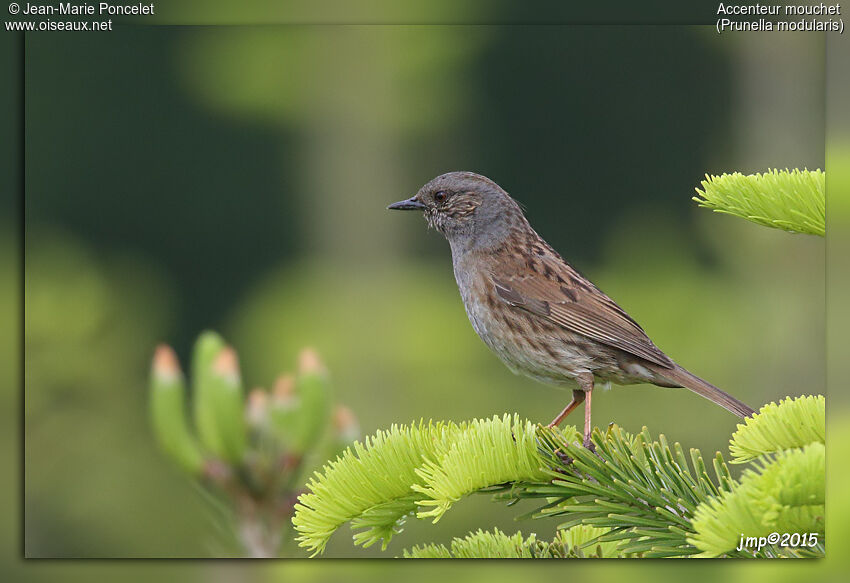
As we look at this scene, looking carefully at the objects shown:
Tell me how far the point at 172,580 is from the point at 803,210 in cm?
234

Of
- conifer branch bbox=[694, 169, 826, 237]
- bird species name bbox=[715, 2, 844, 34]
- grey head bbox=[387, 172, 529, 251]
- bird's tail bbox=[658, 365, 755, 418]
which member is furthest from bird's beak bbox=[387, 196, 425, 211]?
conifer branch bbox=[694, 169, 826, 237]

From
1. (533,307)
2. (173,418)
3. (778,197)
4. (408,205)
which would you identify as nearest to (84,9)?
(408,205)

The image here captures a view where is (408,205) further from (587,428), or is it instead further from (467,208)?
(587,428)

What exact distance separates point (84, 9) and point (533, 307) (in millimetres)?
1893

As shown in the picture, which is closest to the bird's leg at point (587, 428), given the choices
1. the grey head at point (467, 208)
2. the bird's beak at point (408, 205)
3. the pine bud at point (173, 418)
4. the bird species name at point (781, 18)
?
the grey head at point (467, 208)

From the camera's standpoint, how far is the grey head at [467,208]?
3.69 m

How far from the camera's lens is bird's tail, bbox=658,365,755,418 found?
3.03 meters

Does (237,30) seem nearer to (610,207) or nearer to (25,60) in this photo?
(25,60)

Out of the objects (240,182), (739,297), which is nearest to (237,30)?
(240,182)

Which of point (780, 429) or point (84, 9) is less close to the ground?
point (84, 9)

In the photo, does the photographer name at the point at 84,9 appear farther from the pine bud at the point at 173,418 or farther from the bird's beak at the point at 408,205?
the pine bud at the point at 173,418

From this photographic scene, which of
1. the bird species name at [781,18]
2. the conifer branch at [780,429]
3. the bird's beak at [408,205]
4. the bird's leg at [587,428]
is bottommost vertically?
the bird's leg at [587,428]

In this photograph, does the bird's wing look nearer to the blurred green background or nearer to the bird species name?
the blurred green background

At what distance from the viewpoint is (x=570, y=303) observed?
3.48m
